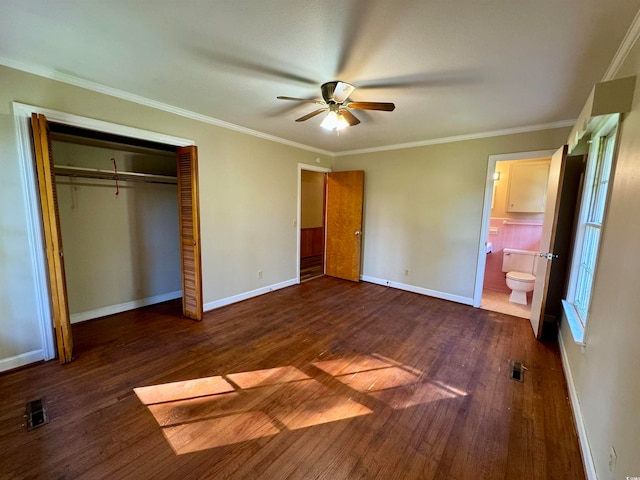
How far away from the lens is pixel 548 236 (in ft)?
9.20

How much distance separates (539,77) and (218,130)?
325 centimetres

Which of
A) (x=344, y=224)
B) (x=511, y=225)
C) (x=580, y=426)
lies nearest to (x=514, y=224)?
(x=511, y=225)

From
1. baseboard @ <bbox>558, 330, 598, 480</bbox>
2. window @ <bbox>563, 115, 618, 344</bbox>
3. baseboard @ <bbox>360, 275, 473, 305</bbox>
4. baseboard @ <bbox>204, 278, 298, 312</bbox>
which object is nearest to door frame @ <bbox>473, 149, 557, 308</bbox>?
baseboard @ <bbox>360, 275, 473, 305</bbox>

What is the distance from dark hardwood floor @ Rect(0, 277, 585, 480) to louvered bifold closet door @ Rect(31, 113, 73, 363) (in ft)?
0.97

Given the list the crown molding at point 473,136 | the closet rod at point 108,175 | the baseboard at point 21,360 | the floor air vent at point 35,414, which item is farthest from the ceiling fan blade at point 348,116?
the baseboard at point 21,360

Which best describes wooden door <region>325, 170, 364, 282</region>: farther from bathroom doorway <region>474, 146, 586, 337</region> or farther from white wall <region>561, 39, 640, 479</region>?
white wall <region>561, 39, 640, 479</region>

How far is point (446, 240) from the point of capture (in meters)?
3.98

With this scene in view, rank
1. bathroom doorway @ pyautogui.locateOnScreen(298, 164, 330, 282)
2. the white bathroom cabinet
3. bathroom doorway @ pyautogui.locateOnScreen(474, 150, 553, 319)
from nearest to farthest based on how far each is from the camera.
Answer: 1. bathroom doorway @ pyautogui.locateOnScreen(474, 150, 553, 319)
2. the white bathroom cabinet
3. bathroom doorway @ pyautogui.locateOnScreen(298, 164, 330, 282)

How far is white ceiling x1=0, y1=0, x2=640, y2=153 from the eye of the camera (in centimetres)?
141

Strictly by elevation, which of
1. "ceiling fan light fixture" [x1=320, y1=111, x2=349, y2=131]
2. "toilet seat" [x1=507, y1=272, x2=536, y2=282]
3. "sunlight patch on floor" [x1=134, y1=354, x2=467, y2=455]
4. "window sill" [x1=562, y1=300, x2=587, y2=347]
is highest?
"ceiling fan light fixture" [x1=320, y1=111, x2=349, y2=131]

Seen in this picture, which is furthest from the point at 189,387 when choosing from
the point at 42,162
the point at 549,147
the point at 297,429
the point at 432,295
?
the point at 549,147

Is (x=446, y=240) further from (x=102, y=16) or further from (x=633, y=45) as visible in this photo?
(x=102, y=16)

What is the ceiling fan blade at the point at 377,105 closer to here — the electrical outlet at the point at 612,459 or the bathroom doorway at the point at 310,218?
the electrical outlet at the point at 612,459

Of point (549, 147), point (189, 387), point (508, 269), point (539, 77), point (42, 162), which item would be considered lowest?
point (189, 387)
